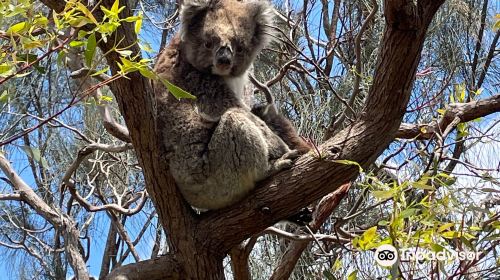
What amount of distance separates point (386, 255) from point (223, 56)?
4.98ft

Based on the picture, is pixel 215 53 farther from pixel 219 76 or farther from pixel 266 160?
pixel 266 160

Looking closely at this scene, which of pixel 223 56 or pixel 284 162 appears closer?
pixel 284 162

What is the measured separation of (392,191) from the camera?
6.26 feet

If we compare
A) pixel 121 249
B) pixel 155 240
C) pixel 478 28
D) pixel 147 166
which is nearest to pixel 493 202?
pixel 147 166

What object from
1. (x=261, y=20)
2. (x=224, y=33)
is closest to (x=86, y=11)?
(x=224, y=33)

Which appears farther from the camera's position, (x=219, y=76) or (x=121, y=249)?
(x=121, y=249)

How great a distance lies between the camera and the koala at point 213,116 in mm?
3096

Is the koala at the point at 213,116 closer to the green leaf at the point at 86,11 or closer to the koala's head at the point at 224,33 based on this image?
the koala's head at the point at 224,33

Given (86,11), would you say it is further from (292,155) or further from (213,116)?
(213,116)

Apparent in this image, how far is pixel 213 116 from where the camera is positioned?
324 cm

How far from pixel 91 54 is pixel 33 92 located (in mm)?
3964

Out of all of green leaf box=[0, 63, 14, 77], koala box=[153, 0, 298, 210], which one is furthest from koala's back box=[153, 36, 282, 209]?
green leaf box=[0, 63, 14, 77]

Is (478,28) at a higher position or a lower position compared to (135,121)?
higher

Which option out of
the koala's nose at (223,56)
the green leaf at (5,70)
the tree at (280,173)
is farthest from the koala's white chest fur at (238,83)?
the green leaf at (5,70)
